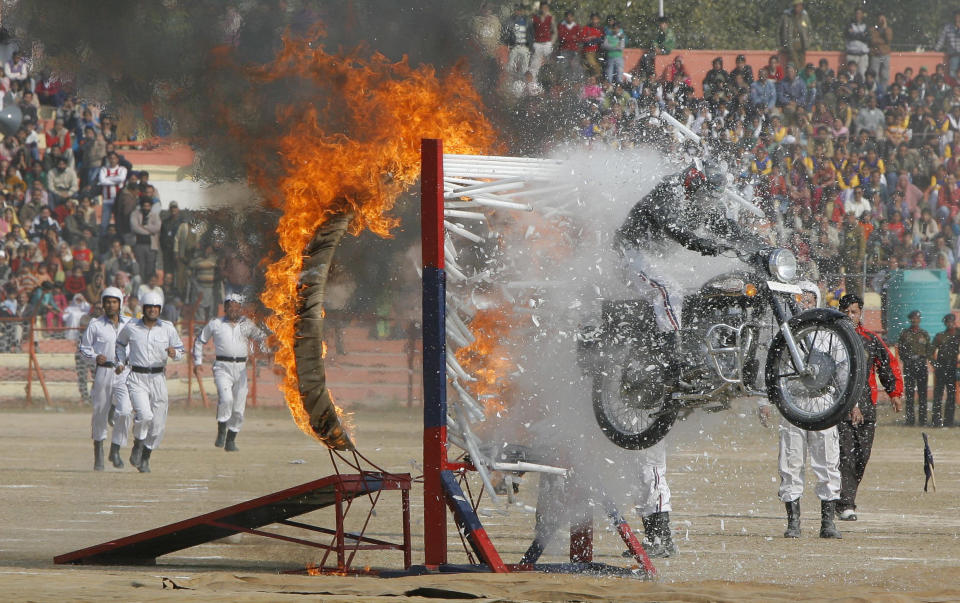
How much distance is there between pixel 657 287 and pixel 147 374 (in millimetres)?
9782

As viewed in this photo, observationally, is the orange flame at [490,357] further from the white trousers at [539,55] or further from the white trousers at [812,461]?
the white trousers at [539,55]

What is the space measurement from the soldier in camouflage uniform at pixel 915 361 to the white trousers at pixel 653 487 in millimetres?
12017

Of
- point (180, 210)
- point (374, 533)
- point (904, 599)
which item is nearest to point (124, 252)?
point (180, 210)

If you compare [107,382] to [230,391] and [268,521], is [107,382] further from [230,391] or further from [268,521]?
[268,521]

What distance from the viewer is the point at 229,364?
739 inches

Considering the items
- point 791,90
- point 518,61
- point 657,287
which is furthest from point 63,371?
point 657,287

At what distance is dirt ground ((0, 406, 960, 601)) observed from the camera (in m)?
8.41

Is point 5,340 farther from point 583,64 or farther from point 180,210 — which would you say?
point 583,64

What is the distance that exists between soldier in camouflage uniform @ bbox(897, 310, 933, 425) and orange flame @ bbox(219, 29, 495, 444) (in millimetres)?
12875

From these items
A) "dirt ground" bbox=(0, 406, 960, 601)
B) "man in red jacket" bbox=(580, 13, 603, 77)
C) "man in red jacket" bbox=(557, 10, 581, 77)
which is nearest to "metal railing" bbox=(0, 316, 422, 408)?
"dirt ground" bbox=(0, 406, 960, 601)

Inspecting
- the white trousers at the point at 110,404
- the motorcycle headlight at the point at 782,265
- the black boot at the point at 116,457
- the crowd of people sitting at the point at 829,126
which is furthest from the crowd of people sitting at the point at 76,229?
the motorcycle headlight at the point at 782,265

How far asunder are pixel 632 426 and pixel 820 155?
16190 millimetres

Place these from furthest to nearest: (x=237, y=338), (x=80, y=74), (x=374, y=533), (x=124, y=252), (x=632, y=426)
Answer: (x=124, y=252)
(x=237, y=338)
(x=80, y=74)
(x=374, y=533)
(x=632, y=426)

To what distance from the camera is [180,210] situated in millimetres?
23500
